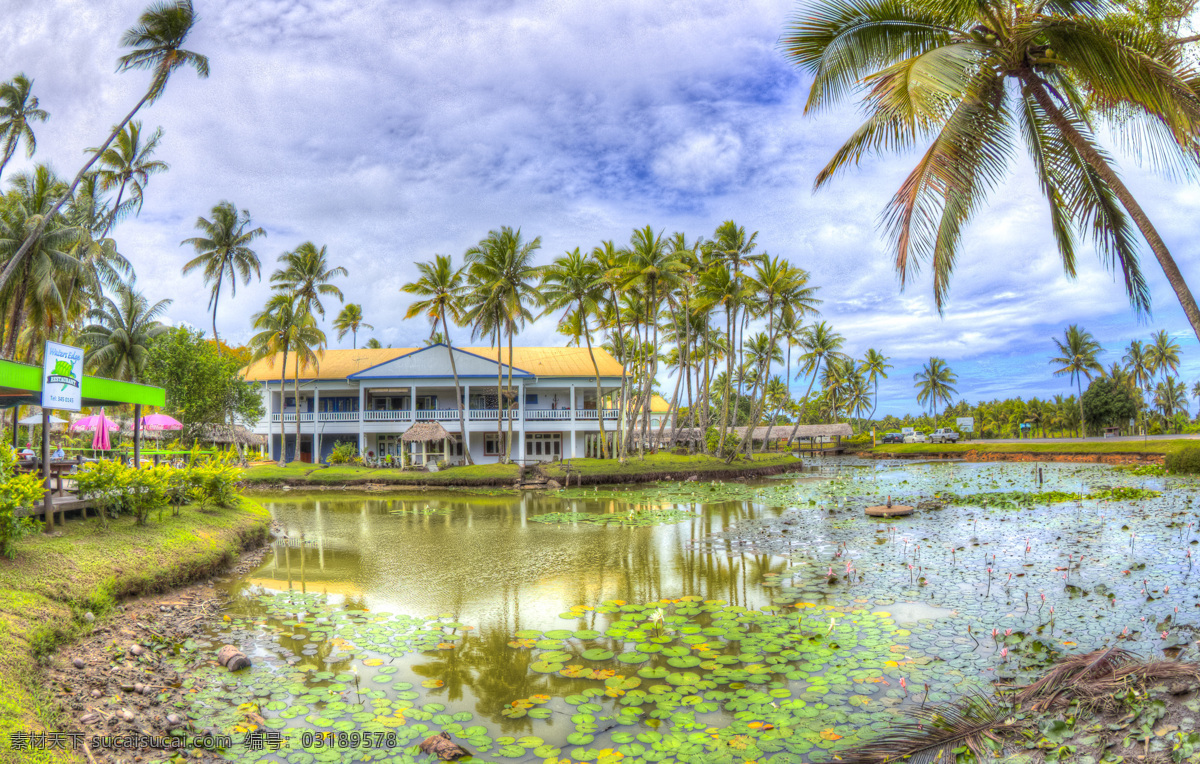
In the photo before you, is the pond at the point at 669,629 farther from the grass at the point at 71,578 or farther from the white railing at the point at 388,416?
the white railing at the point at 388,416

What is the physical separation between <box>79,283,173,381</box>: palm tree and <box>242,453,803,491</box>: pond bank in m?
7.29

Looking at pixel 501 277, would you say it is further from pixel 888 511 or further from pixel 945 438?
pixel 945 438

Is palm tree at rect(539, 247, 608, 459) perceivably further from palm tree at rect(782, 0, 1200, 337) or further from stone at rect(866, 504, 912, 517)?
palm tree at rect(782, 0, 1200, 337)

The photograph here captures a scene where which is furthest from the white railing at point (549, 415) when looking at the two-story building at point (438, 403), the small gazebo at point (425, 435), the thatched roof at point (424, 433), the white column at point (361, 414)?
the white column at point (361, 414)

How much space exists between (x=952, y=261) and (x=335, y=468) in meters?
29.7

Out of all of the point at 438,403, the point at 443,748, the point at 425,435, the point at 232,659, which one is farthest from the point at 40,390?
the point at 438,403

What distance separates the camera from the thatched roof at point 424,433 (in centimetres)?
3058

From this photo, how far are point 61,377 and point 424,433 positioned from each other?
22378mm

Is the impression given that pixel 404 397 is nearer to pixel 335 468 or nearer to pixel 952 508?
pixel 335 468

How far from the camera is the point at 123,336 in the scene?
28.0 m

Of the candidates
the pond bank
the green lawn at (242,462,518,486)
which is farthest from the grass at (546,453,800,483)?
the green lawn at (242,462,518,486)

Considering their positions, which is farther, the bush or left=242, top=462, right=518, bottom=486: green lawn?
left=242, top=462, right=518, bottom=486: green lawn

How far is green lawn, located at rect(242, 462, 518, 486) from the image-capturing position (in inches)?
1078

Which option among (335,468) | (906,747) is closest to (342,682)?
(906,747)
